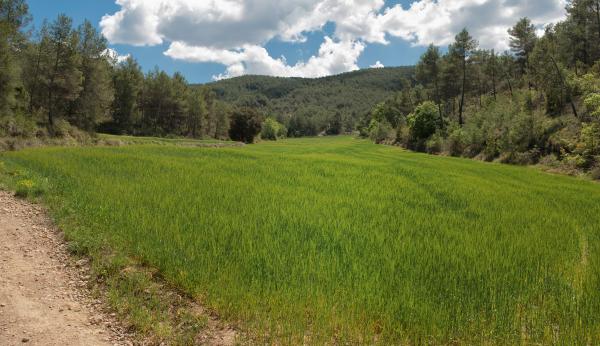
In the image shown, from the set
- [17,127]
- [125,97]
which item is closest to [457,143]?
[17,127]

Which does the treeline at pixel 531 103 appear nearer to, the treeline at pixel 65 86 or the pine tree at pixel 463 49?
the pine tree at pixel 463 49

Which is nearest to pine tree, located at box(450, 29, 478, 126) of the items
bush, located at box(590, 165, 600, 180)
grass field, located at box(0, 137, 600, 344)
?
bush, located at box(590, 165, 600, 180)

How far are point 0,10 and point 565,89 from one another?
68909mm

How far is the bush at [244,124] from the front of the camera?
10475 centimetres

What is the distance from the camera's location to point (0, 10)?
43.1 metres

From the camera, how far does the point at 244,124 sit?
347 feet

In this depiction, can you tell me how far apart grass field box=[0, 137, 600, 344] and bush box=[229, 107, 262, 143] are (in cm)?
9005

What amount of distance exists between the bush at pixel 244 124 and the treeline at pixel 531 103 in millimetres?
42215

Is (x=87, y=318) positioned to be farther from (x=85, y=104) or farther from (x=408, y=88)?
(x=408, y=88)

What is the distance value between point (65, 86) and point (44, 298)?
54910mm

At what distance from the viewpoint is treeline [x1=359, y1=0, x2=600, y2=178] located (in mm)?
33719

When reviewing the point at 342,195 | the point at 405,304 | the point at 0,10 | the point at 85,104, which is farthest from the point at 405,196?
the point at 85,104

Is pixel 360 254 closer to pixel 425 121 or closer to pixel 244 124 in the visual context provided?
pixel 425 121

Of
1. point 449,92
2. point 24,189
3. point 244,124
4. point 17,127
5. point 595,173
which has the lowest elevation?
point 24,189
